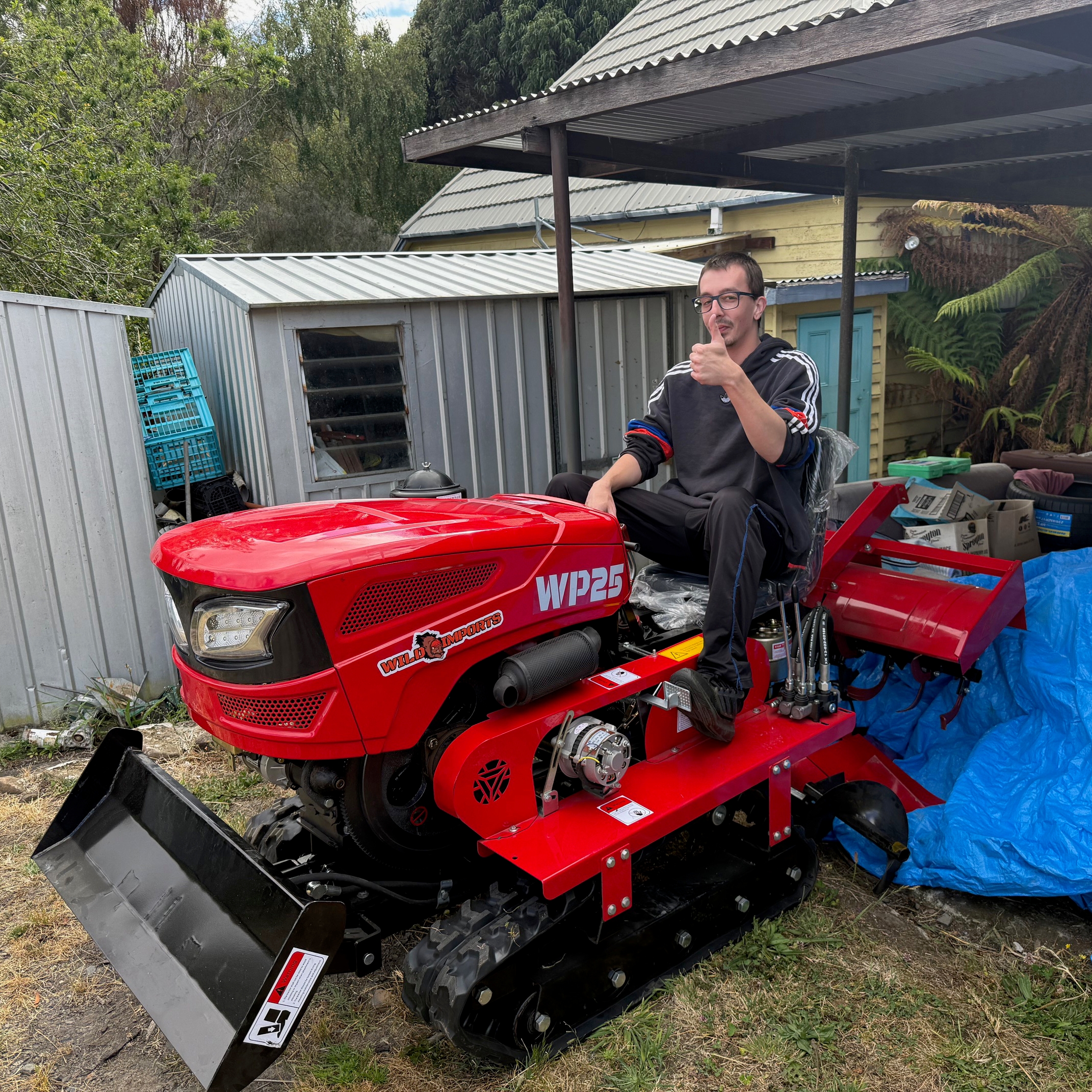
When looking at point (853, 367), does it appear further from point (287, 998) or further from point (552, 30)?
point (552, 30)

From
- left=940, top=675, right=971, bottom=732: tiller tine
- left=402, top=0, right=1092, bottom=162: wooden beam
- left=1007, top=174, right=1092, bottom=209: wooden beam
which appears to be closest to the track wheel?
left=940, top=675, right=971, bottom=732: tiller tine

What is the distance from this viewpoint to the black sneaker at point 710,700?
2717mm

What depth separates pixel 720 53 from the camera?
12.4ft

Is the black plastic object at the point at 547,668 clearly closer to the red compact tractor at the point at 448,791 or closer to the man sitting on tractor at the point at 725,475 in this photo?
the red compact tractor at the point at 448,791

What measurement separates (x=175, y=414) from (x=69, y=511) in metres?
1.17

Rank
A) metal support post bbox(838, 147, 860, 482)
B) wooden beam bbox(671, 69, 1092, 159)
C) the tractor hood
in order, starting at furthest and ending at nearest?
metal support post bbox(838, 147, 860, 482) < wooden beam bbox(671, 69, 1092, 159) < the tractor hood

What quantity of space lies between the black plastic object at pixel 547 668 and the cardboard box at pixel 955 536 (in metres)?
3.15

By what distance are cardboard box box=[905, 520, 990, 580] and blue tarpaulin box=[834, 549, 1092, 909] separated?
3.18 feet

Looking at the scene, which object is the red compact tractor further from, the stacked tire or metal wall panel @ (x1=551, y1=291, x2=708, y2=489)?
metal wall panel @ (x1=551, y1=291, x2=708, y2=489)

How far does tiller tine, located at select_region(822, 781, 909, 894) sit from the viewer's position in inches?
122

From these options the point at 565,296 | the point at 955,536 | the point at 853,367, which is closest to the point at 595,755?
the point at 565,296

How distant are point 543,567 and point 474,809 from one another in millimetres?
679

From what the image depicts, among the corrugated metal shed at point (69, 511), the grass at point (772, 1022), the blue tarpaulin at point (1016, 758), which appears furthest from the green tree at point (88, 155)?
the blue tarpaulin at point (1016, 758)

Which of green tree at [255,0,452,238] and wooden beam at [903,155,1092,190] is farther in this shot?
green tree at [255,0,452,238]
